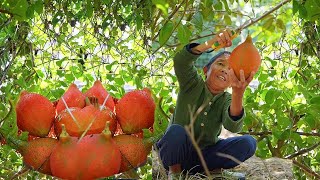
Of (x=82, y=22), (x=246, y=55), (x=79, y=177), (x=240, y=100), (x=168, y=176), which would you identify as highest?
(x=82, y=22)

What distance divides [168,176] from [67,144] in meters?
0.65

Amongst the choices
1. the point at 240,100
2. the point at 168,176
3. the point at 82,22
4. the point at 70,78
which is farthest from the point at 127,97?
the point at 70,78

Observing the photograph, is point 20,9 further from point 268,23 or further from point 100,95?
point 268,23

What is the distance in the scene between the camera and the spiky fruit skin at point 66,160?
1.17 meters

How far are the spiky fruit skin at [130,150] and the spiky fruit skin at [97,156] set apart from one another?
0.16 ft

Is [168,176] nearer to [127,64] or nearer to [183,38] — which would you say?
[183,38]

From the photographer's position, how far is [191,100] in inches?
74.4

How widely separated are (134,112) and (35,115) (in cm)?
21

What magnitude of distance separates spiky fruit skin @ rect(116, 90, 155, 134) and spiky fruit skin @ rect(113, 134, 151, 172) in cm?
3

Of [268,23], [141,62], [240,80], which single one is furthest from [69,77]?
[240,80]

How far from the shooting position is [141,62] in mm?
2713

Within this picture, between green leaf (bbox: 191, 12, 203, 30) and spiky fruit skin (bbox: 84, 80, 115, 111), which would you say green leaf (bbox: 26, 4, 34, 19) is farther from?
green leaf (bbox: 191, 12, 203, 30)

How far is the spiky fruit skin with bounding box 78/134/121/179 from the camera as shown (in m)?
1.16

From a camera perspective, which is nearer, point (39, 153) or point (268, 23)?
point (39, 153)
